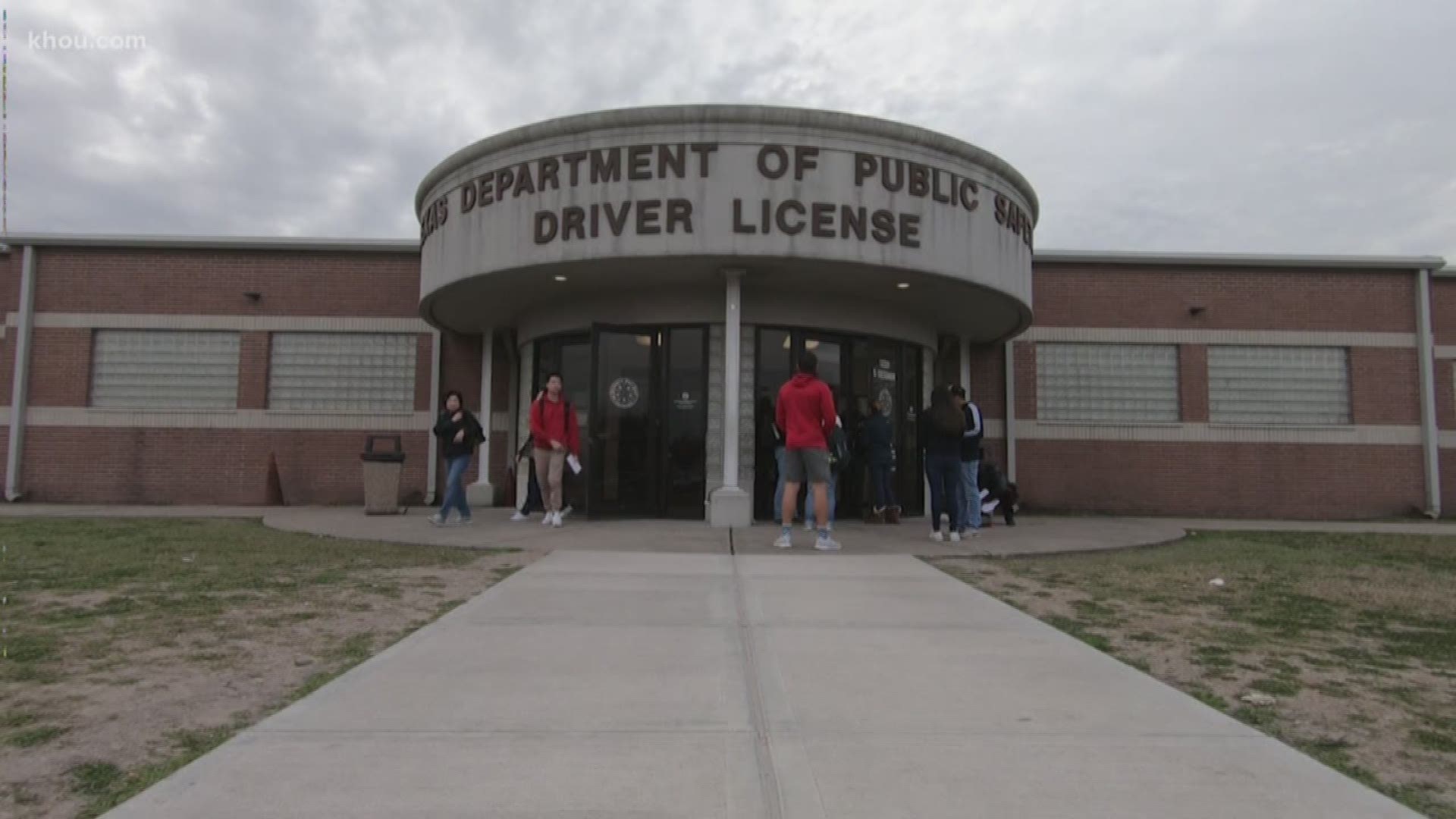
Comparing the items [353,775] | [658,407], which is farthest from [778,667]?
[658,407]

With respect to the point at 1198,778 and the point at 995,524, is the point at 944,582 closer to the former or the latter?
the point at 1198,778

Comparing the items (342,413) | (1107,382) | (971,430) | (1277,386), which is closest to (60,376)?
(342,413)

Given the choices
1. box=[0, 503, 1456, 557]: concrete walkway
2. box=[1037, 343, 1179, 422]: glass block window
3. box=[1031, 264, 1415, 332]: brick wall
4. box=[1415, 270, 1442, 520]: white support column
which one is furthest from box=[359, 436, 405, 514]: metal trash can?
box=[1415, 270, 1442, 520]: white support column

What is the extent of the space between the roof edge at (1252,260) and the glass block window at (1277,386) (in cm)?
150

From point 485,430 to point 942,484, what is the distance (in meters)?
8.13

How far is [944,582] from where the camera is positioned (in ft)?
21.8

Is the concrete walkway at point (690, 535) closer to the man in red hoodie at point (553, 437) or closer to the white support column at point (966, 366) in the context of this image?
the man in red hoodie at point (553, 437)

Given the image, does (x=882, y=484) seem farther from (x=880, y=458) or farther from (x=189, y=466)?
(x=189, y=466)

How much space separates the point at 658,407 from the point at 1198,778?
881 centimetres

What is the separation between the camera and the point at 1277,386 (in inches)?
605

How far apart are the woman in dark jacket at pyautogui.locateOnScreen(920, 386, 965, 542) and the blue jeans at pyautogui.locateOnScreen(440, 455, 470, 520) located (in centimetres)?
557

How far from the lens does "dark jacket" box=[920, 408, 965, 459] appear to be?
923 cm

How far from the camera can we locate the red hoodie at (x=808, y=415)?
8289mm

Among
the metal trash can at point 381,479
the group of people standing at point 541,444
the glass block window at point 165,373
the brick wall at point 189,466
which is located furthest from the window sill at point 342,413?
the group of people standing at point 541,444
